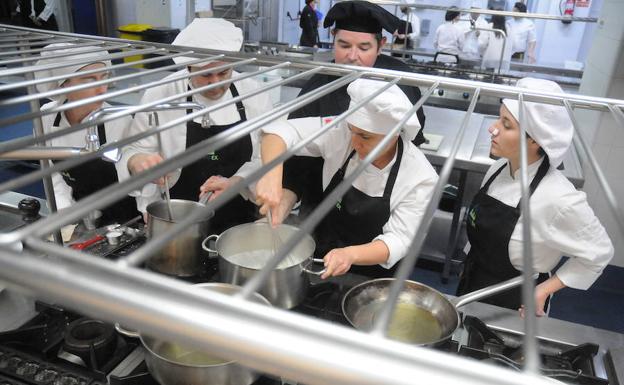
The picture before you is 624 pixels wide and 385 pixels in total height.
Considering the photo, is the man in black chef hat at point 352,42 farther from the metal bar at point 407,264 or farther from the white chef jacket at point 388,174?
the metal bar at point 407,264

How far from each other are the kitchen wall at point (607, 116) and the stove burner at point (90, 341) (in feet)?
7.92

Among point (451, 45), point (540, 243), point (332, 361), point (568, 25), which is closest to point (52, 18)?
point (451, 45)

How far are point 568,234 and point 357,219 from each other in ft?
1.84

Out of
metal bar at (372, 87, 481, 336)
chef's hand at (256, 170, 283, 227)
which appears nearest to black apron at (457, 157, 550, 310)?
chef's hand at (256, 170, 283, 227)

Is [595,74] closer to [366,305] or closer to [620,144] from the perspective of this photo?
[620,144]

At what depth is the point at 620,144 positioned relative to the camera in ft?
8.12

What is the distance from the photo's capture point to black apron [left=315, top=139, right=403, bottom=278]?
128cm

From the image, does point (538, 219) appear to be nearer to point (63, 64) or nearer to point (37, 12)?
point (63, 64)

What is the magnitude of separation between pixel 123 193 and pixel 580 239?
120cm

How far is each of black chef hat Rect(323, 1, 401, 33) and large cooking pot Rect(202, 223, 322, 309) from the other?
0.99 meters

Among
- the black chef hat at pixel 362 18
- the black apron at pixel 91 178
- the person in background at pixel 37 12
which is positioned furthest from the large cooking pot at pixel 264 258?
the person in background at pixel 37 12

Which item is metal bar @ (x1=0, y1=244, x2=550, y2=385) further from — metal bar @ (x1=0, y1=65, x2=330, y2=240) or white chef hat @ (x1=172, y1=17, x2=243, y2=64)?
white chef hat @ (x1=172, y1=17, x2=243, y2=64)

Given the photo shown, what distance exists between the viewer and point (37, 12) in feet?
18.5

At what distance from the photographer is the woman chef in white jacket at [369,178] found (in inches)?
43.3
